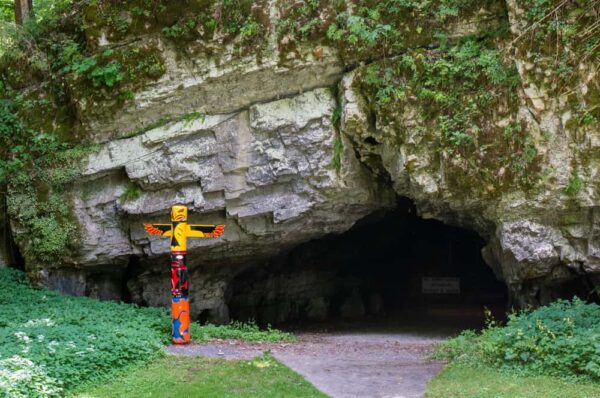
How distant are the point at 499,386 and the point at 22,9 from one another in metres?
11.7

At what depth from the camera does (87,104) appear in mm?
11922

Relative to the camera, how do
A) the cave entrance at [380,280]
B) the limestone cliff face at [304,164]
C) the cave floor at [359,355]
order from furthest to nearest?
1. the cave entrance at [380,280]
2. the limestone cliff face at [304,164]
3. the cave floor at [359,355]

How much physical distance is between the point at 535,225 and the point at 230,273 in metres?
6.80

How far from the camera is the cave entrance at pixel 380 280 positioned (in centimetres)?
1645

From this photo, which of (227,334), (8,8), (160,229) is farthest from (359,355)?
(8,8)

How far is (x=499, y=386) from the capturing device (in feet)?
23.9

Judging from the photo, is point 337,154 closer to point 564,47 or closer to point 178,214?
point 178,214

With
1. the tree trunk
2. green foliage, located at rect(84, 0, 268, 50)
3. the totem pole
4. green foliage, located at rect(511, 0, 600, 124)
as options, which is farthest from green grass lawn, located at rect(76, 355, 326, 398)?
the tree trunk

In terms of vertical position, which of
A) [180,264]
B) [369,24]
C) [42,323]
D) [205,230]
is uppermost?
[369,24]

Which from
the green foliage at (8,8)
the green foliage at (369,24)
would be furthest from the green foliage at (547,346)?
the green foliage at (8,8)

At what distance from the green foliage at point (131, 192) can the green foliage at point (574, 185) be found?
7.46 m

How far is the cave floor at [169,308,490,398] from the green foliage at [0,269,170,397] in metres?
0.83

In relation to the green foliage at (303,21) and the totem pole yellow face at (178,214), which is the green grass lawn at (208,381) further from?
the green foliage at (303,21)

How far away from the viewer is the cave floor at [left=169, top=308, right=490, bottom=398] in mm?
7750
